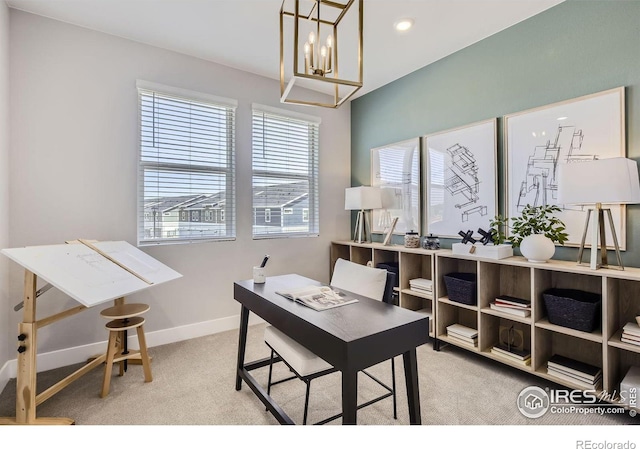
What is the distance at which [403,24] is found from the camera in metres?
2.60

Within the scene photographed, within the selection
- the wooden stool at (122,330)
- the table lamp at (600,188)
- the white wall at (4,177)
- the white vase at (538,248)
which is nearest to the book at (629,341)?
the table lamp at (600,188)

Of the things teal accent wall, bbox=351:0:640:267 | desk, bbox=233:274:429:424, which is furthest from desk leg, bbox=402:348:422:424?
teal accent wall, bbox=351:0:640:267

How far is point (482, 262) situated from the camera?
2.53 metres

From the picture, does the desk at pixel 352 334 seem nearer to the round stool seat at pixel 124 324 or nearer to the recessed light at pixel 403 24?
the round stool seat at pixel 124 324

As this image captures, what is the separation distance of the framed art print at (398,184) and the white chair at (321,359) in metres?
1.47

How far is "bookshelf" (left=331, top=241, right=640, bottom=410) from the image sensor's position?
1.95 m

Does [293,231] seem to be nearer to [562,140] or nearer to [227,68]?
[227,68]

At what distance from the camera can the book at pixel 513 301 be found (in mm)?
2361

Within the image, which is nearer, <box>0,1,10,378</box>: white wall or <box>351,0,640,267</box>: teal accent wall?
<box>351,0,640,267</box>: teal accent wall

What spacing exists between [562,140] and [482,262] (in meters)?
1.06

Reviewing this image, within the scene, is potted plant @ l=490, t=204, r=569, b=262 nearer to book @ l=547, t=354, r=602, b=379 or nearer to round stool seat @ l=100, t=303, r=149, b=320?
book @ l=547, t=354, r=602, b=379

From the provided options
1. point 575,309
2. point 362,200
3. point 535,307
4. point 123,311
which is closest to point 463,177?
point 362,200

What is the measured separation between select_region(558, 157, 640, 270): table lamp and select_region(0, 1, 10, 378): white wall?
12.4ft

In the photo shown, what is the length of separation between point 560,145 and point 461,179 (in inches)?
31.8
